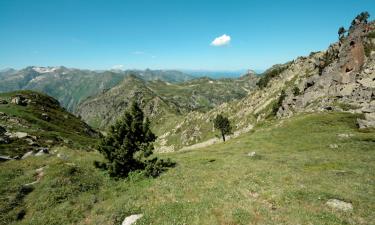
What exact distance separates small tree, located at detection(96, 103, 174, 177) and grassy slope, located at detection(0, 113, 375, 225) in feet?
5.99

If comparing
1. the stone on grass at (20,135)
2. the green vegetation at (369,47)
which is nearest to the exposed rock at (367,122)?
the green vegetation at (369,47)

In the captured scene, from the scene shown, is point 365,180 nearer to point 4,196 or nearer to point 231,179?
point 231,179

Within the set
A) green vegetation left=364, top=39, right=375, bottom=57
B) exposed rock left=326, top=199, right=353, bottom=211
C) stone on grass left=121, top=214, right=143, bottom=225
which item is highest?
green vegetation left=364, top=39, right=375, bottom=57

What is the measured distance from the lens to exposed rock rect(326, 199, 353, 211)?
741 inches

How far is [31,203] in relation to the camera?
2341 cm

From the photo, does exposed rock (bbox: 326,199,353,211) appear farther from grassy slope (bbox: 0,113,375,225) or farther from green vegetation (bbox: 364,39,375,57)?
green vegetation (bbox: 364,39,375,57)

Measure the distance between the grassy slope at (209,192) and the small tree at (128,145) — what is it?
1826 millimetres

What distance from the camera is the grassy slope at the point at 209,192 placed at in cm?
1828

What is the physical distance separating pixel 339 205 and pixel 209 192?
10465mm

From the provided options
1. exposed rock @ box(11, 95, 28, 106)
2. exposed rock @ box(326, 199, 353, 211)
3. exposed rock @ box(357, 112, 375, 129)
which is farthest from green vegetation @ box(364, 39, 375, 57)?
exposed rock @ box(11, 95, 28, 106)

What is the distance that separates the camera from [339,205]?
1919 centimetres

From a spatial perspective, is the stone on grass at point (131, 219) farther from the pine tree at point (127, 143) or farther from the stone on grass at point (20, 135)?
the stone on grass at point (20, 135)

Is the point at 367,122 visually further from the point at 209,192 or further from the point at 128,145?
the point at 128,145

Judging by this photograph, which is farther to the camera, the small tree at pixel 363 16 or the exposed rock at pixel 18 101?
the small tree at pixel 363 16
